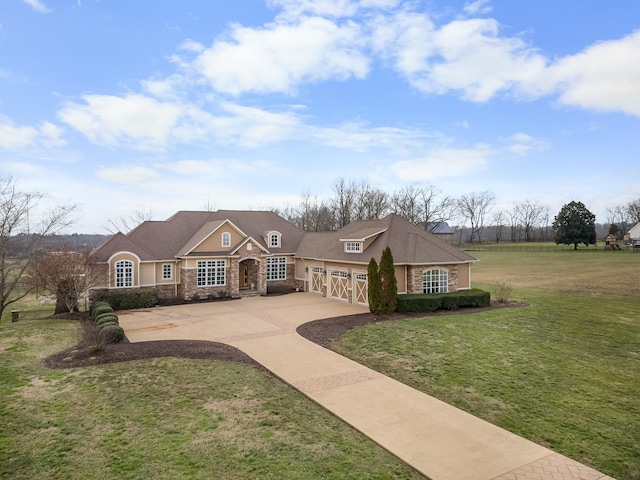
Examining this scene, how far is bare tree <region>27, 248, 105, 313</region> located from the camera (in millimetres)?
19922

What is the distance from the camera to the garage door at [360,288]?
23.2 metres

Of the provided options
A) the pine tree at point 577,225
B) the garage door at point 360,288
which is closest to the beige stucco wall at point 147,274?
the garage door at point 360,288

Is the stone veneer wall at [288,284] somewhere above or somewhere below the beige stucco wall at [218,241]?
below

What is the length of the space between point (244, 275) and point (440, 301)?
590 inches

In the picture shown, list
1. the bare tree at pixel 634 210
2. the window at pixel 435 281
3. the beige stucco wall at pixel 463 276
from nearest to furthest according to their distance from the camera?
the window at pixel 435 281 < the beige stucco wall at pixel 463 276 < the bare tree at pixel 634 210

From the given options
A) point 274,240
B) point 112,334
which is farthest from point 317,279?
point 112,334

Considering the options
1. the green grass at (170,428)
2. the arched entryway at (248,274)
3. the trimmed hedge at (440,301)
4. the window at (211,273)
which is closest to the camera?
the green grass at (170,428)

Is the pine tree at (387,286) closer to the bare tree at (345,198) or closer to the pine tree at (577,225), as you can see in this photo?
the bare tree at (345,198)

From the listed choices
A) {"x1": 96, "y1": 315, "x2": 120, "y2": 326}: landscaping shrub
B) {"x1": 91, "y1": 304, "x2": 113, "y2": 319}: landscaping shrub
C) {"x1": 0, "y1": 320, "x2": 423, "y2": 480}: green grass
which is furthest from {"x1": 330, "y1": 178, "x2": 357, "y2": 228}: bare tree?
{"x1": 0, "y1": 320, "x2": 423, "y2": 480}: green grass

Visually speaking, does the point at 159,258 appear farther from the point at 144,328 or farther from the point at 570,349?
the point at 570,349

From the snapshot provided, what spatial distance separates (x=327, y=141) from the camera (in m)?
32.5

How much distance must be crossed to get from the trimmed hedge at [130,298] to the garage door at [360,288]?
12.7m

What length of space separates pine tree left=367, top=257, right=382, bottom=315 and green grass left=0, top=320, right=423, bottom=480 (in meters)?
9.55

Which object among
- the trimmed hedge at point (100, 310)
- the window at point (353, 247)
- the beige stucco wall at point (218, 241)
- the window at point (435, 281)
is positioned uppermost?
the beige stucco wall at point (218, 241)
